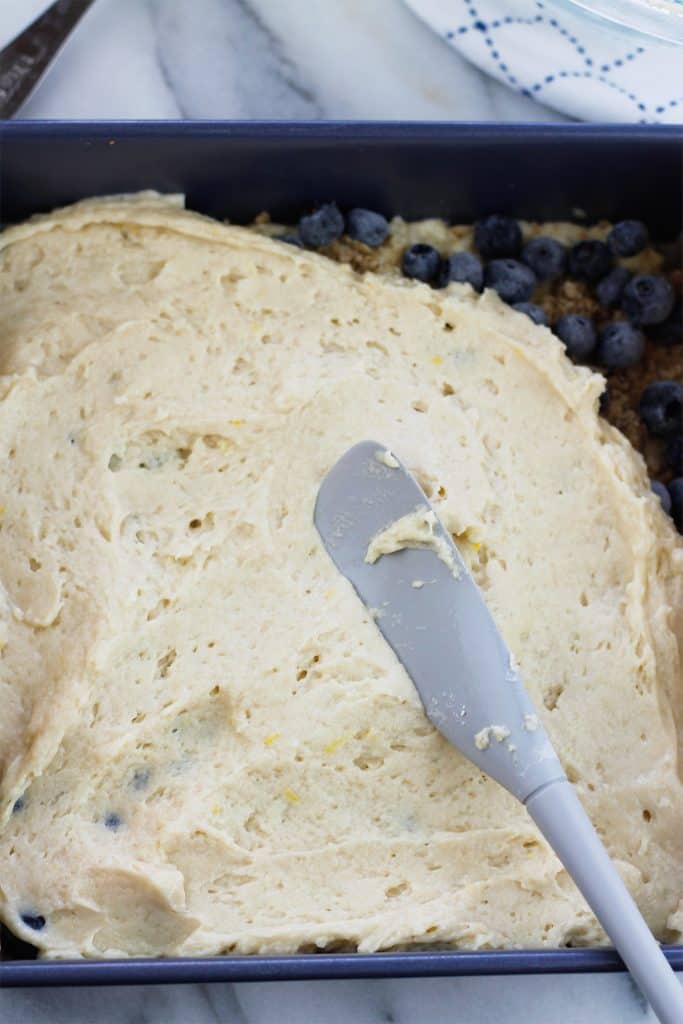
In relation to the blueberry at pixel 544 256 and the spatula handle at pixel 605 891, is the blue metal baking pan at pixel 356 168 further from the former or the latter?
the spatula handle at pixel 605 891

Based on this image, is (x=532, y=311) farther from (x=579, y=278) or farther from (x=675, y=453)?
(x=675, y=453)

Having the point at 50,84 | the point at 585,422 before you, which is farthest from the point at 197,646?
the point at 50,84

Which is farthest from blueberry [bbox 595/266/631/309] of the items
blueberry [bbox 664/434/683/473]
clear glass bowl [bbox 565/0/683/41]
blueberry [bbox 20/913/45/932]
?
blueberry [bbox 20/913/45/932]

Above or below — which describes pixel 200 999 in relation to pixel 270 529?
below

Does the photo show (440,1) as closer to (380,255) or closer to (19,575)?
(380,255)

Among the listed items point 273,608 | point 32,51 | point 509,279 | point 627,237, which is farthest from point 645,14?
point 273,608
